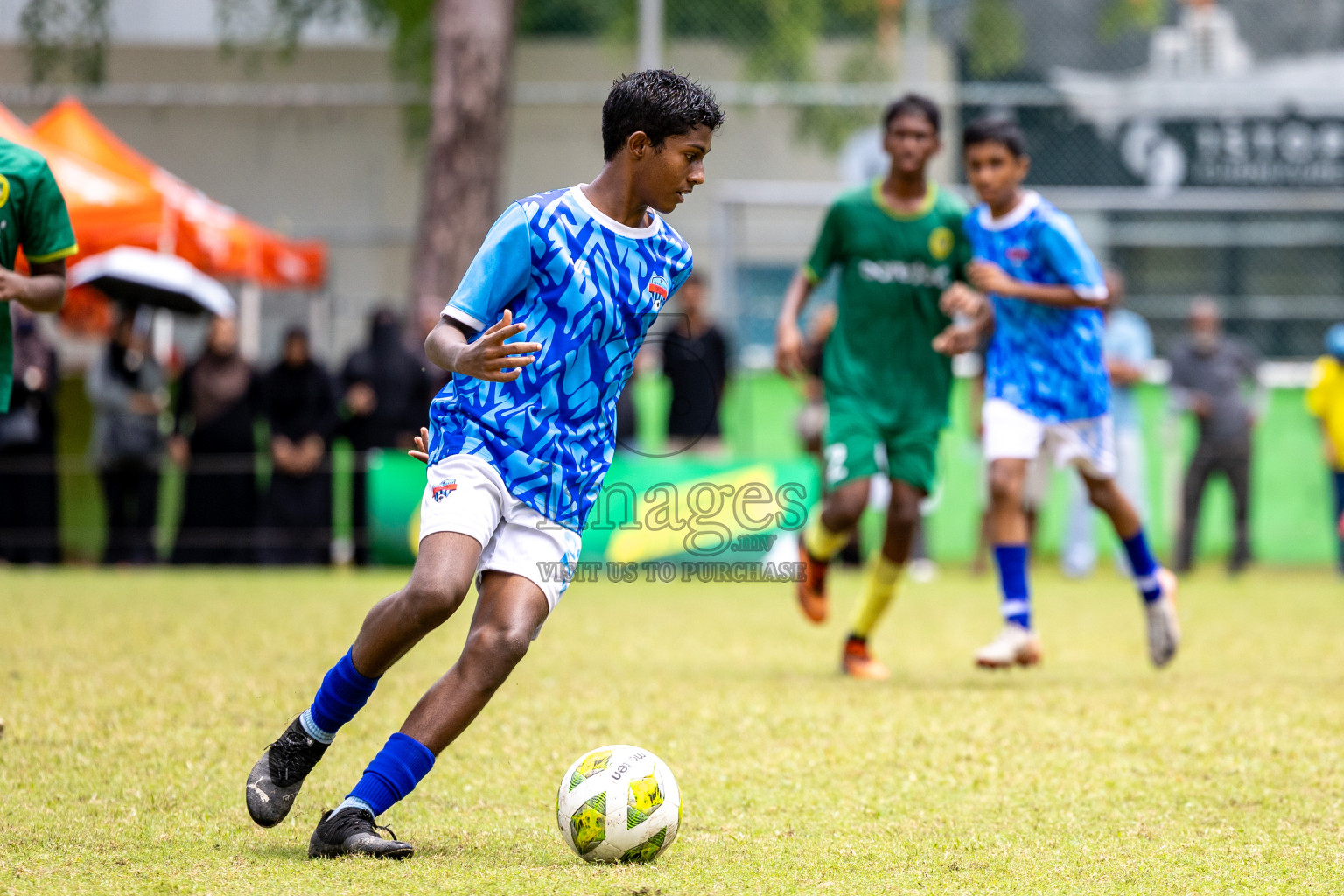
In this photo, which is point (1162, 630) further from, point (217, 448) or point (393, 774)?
point (217, 448)

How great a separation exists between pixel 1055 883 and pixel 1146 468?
1095 cm

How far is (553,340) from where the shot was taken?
13.0 ft

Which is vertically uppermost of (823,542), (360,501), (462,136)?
(462,136)

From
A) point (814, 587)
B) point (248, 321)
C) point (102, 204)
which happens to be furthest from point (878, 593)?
point (248, 321)

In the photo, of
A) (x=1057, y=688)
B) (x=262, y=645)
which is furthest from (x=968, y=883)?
(x=262, y=645)

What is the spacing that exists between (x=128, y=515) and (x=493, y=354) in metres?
10.9

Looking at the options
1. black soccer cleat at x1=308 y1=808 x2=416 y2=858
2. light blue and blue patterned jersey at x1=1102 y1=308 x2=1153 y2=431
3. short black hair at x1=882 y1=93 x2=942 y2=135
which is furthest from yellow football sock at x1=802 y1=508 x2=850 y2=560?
light blue and blue patterned jersey at x1=1102 y1=308 x2=1153 y2=431

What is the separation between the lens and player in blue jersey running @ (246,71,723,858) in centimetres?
376

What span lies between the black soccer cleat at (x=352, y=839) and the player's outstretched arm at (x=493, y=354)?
107 cm

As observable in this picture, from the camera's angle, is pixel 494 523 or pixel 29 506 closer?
pixel 494 523

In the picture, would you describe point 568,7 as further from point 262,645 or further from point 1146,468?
point 262,645

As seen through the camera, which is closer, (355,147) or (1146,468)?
(1146,468)

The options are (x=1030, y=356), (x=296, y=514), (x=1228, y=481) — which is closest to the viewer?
(x=1030, y=356)

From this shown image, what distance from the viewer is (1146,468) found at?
550 inches
